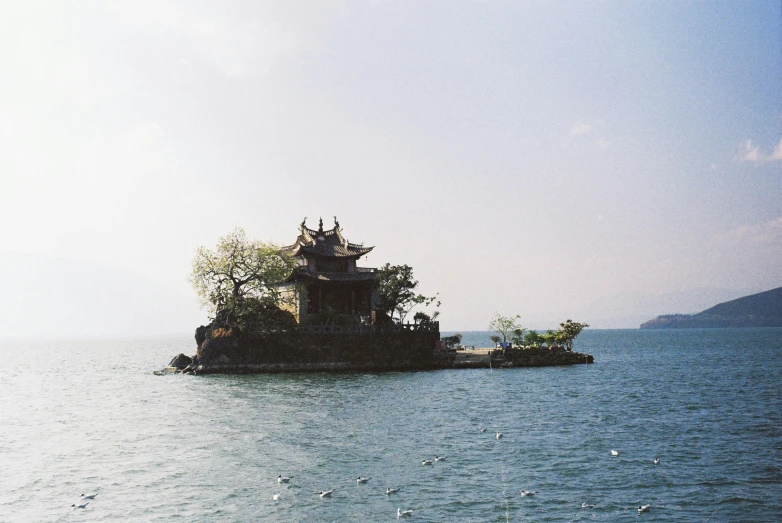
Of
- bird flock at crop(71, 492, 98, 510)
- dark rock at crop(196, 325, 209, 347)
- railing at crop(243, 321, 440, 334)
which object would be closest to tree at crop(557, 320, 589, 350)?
railing at crop(243, 321, 440, 334)

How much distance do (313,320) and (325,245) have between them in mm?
11932

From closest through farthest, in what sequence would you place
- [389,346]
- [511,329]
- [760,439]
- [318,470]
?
[318,470] → [760,439] → [389,346] → [511,329]

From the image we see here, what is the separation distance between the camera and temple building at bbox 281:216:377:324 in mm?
69375

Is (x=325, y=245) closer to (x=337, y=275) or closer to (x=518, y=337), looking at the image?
(x=337, y=275)

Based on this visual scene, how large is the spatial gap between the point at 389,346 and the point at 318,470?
1709 inches

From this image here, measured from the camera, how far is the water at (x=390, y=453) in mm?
→ 18938

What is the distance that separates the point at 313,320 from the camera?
68.7 meters

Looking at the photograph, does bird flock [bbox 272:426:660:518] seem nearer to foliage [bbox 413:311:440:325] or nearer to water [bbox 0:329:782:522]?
water [bbox 0:329:782:522]

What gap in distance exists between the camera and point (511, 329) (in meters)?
80.2

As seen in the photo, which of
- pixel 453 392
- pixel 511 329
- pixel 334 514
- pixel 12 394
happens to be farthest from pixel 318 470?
pixel 511 329

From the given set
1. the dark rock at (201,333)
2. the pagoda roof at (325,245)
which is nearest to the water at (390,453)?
the dark rock at (201,333)

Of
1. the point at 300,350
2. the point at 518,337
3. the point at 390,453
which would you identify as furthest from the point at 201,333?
the point at 390,453

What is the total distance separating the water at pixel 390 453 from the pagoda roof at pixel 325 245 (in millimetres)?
27235

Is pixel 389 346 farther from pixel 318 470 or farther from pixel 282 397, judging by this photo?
pixel 318 470
